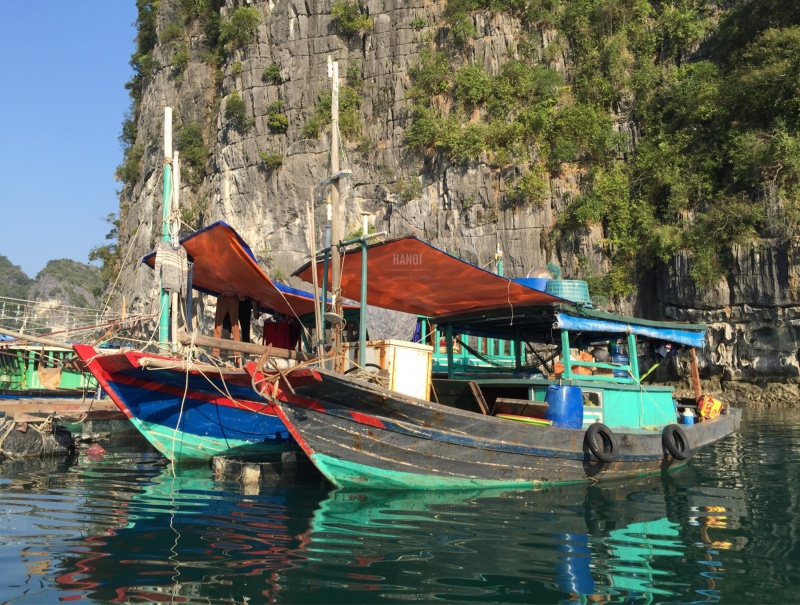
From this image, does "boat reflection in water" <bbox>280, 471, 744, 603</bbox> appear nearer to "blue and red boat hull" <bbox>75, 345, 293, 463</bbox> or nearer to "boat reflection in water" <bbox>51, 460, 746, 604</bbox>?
"boat reflection in water" <bbox>51, 460, 746, 604</bbox>

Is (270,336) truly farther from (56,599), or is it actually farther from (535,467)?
(56,599)

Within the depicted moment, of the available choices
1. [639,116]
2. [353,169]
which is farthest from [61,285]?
[639,116]

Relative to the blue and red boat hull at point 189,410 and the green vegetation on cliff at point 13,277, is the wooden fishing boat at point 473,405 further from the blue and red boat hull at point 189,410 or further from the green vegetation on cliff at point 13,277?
the green vegetation on cliff at point 13,277

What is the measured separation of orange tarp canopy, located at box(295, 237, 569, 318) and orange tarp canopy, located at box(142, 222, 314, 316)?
778mm

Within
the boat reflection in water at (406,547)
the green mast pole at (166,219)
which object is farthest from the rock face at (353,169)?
the boat reflection in water at (406,547)

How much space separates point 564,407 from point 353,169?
21782mm

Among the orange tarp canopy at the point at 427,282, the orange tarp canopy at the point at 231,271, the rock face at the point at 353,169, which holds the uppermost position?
the rock face at the point at 353,169

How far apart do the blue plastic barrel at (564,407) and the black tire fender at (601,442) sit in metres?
0.20

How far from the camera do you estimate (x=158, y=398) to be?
32.2 feet

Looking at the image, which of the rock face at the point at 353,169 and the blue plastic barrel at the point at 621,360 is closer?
the blue plastic barrel at the point at 621,360

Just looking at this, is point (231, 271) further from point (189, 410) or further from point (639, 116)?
point (639, 116)

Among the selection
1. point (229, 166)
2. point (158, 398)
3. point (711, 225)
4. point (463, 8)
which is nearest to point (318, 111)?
point (229, 166)

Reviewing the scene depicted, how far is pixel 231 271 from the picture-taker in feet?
33.5

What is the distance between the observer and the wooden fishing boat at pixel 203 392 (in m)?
8.96
